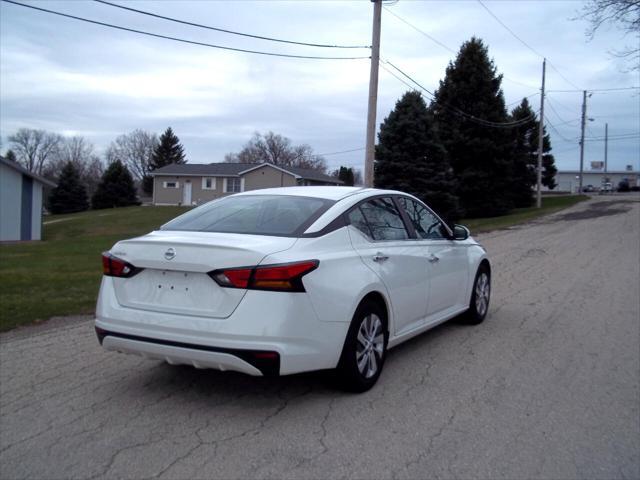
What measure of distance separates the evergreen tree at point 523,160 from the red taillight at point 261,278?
133 ft

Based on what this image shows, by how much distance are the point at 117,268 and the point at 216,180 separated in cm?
5224

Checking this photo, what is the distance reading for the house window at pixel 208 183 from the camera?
56.0 m

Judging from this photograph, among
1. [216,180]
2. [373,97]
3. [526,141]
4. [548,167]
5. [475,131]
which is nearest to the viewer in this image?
[373,97]

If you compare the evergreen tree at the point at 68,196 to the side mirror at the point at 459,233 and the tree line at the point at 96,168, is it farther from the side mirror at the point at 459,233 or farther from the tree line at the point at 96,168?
the side mirror at the point at 459,233

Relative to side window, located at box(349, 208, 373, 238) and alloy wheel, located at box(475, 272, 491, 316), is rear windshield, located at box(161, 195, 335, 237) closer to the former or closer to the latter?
side window, located at box(349, 208, 373, 238)

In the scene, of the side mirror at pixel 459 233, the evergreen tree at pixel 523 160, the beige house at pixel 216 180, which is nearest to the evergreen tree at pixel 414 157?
the evergreen tree at pixel 523 160

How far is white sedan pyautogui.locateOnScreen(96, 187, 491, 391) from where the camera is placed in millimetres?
4070

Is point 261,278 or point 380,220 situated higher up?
point 380,220

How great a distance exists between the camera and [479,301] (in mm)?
7461

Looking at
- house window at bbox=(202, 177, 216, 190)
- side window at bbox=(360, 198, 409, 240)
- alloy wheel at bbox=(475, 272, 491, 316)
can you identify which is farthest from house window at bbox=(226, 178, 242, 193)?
side window at bbox=(360, 198, 409, 240)

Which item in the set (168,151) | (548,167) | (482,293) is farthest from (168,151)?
(482,293)

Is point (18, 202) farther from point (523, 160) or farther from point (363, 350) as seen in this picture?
point (523, 160)

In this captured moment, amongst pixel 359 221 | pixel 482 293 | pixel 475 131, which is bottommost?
pixel 482 293

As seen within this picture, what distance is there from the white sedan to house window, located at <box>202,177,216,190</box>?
51.5m
